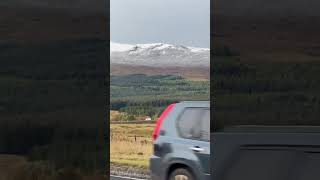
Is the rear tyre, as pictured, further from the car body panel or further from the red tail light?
the red tail light

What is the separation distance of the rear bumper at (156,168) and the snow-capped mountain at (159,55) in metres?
0.86

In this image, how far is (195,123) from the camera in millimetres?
4359

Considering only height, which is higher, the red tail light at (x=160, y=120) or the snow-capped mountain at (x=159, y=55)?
the snow-capped mountain at (x=159, y=55)

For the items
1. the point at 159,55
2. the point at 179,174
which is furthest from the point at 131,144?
the point at 159,55

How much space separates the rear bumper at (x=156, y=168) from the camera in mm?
4500

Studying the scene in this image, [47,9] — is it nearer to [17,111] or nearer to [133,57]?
[17,111]

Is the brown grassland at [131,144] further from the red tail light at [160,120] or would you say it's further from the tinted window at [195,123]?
the tinted window at [195,123]

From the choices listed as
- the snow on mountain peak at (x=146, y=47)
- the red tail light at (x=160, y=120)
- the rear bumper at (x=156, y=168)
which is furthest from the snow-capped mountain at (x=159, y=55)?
the rear bumper at (x=156, y=168)

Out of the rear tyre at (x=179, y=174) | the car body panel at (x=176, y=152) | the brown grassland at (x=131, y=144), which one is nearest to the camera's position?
the car body panel at (x=176, y=152)

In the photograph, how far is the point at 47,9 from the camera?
4.13m

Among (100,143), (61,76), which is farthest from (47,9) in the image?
(100,143)

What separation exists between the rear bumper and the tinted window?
0.34 metres

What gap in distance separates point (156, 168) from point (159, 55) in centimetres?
97

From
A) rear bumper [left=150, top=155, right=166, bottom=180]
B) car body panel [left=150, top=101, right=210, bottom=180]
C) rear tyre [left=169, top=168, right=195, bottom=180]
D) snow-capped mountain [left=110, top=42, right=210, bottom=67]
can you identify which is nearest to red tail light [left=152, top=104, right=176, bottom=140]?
car body panel [left=150, top=101, right=210, bottom=180]
